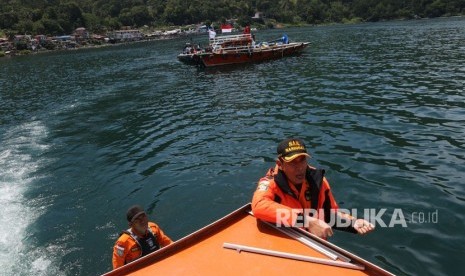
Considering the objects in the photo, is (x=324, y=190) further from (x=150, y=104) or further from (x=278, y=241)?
(x=150, y=104)

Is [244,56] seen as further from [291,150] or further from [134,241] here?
[291,150]

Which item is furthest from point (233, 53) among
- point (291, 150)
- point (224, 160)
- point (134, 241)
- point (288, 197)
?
point (291, 150)

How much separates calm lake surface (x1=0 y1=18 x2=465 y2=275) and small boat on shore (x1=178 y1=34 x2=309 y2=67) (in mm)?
12985

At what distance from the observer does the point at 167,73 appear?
44344mm

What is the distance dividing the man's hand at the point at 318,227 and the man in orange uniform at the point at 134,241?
3.21 metres

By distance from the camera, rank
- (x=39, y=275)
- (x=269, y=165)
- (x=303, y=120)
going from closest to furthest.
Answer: (x=39, y=275) → (x=269, y=165) → (x=303, y=120)

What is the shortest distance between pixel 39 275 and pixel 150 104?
63.6 feet

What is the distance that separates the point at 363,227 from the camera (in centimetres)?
594

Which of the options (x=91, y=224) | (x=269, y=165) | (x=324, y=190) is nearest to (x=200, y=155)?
(x=269, y=165)

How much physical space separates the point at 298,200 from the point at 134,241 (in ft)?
11.2

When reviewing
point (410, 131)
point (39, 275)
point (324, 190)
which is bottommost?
point (39, 275)

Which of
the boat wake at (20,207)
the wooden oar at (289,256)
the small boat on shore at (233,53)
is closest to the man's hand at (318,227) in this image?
the wooden oar at (289,256)

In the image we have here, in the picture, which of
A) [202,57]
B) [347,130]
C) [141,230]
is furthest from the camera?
[202,57]

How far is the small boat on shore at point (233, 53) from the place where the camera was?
143 feet
